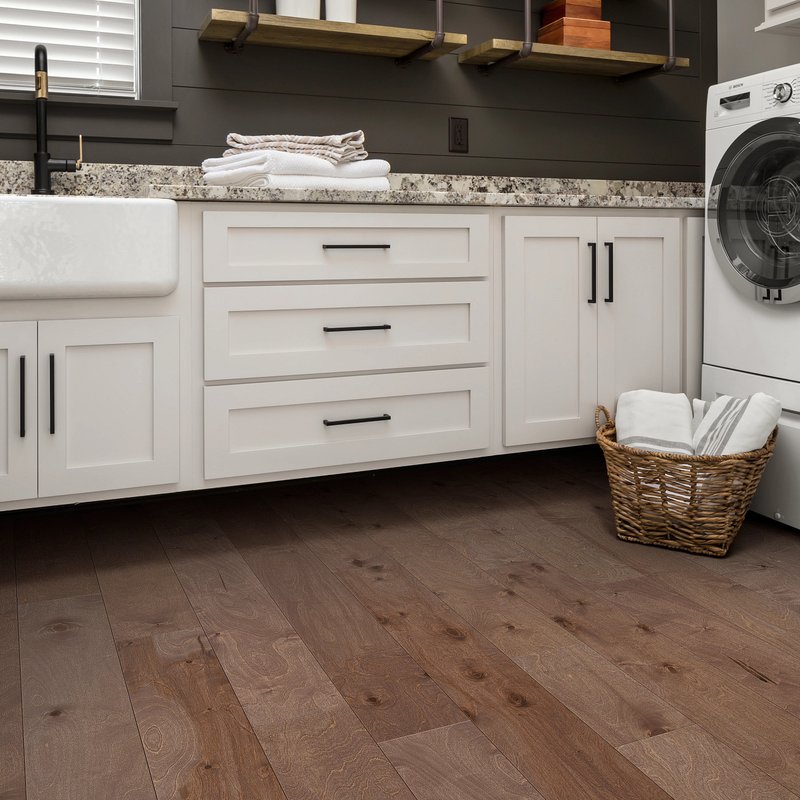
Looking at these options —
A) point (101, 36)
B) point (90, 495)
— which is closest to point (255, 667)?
point (90, 495)

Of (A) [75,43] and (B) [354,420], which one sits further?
(A) [75,43]

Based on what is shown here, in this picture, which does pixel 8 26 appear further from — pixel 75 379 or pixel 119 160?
pixel 75 379

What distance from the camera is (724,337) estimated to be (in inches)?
93.2

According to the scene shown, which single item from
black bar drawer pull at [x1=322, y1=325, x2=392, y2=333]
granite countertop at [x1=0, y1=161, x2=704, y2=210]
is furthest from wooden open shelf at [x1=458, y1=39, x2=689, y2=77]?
black bar drawer pull at [x1=322, y1=325, x2=392, y2=333]

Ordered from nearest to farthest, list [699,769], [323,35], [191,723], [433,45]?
[699,769]
[191,723]
[323,35]
[433,45]

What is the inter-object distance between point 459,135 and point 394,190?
0.63m

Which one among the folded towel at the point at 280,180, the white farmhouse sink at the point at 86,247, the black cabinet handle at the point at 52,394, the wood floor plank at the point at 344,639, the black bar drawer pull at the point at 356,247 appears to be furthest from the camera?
the folded towel at the point at 280,180

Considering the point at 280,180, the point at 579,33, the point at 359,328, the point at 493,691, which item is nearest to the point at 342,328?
the point at 359,328

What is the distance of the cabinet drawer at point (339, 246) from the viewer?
76.9 inches

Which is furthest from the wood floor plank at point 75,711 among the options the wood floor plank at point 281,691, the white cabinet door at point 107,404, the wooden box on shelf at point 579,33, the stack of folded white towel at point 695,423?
the wooden box on shelf at point 579,33

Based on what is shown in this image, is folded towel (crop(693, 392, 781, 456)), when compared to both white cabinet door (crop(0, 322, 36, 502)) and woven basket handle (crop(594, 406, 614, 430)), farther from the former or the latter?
white cabinet door (crop(0, 322, 36, 502))

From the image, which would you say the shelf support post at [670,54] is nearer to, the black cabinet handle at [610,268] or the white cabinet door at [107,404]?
the black cabinet handle at [610,268]

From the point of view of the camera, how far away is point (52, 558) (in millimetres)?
2004

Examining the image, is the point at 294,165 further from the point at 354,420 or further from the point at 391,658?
the point at 391,658
